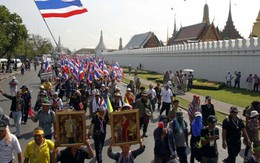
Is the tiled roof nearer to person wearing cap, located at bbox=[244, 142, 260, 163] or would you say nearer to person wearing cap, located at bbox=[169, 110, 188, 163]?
person wearing cap, located at bbox=[169, 110, 188, 163]

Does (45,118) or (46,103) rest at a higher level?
(46,103)

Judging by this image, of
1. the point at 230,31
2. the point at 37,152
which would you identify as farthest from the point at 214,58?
the point at 37,152

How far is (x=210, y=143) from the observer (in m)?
6.77

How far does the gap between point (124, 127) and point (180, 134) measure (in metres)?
2.36

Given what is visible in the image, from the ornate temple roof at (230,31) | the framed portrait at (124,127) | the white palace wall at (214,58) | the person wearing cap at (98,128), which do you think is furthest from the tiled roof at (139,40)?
the framed portrait at (124,127)

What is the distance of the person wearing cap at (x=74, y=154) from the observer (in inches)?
222

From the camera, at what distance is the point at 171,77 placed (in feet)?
87.5

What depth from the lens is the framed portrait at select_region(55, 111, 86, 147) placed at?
5.80 meters

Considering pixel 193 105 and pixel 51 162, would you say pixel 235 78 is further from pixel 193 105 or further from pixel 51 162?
pixel 51 162

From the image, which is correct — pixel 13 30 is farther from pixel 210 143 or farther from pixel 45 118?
pixel 210 143

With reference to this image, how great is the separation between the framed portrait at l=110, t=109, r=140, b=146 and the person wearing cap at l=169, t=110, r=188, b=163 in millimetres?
2120

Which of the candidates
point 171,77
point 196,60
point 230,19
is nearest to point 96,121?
point 171,77

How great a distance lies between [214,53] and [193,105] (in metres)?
25.0

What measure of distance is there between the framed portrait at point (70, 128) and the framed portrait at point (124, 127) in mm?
516
